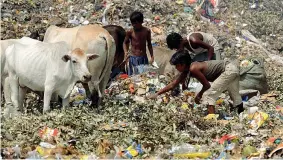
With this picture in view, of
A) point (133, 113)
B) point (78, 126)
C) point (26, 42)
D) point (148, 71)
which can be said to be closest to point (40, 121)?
point (78, 126)

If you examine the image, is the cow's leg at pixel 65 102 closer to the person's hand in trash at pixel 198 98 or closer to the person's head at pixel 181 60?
the person's head at pixel 181 60

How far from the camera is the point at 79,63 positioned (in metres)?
6.62

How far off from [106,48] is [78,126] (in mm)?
1687

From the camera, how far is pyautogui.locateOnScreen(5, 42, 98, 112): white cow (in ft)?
21.7

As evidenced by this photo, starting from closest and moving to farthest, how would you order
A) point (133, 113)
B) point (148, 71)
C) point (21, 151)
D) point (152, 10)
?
point (21, 151) < point (133, 113) < point (148, 71) < point (152, 10)

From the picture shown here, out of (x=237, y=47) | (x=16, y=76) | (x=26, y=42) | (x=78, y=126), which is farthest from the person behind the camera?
(x=237, y=47)

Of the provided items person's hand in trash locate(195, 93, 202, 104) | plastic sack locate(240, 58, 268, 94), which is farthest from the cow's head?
plastic sack locate(240, 58, 268, 94)

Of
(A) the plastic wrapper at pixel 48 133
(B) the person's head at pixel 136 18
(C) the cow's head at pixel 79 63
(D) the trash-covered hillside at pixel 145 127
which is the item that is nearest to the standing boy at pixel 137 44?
(B) the person's head at pixel 136 18

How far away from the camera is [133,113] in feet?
21.3

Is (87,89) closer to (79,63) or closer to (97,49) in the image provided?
(97,49)

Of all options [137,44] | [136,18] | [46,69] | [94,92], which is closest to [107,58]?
[94,92]

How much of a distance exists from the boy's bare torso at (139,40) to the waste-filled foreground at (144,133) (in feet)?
5.87

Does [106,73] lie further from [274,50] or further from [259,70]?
[274,50]

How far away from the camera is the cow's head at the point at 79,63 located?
6598 mm
